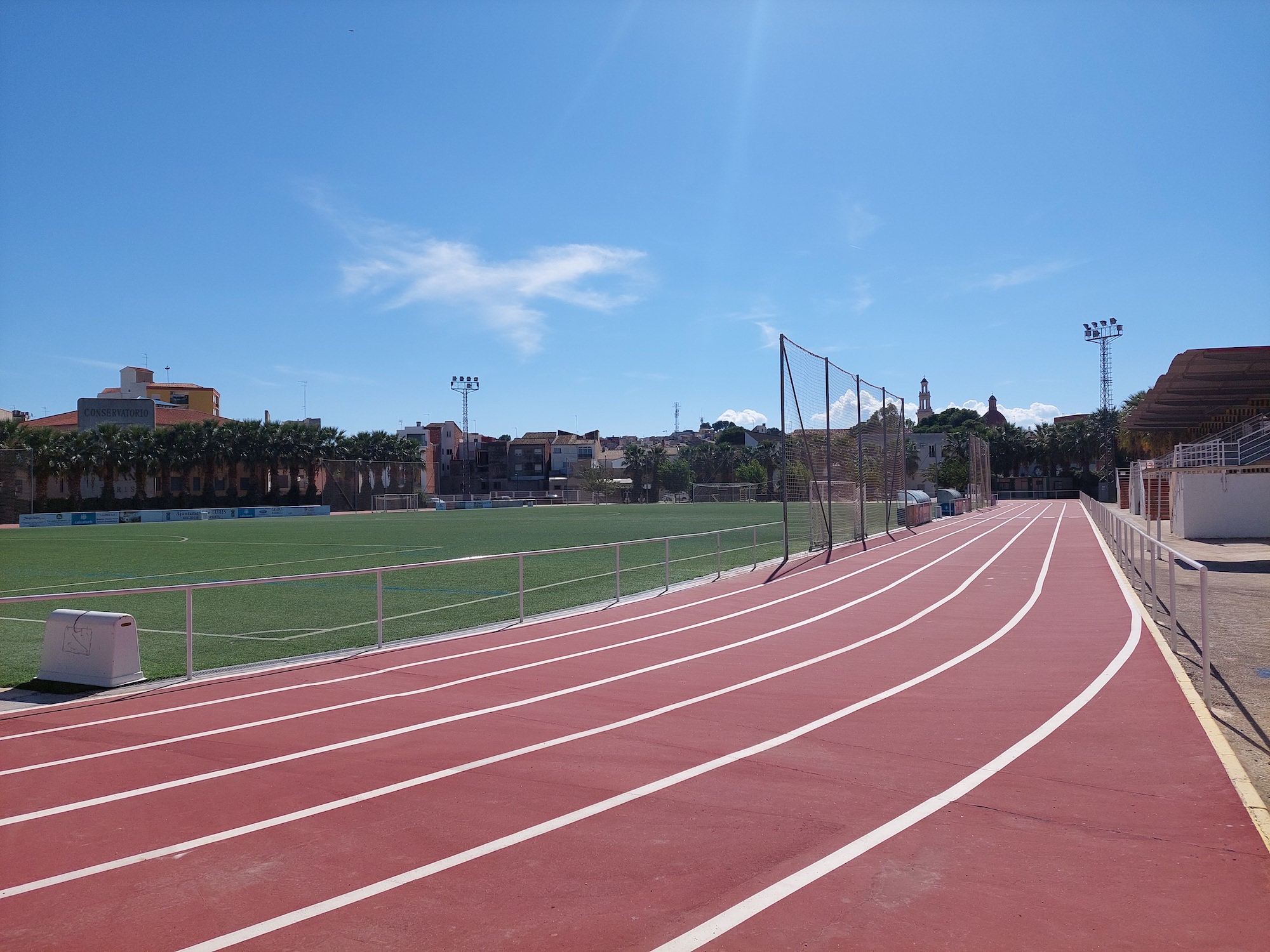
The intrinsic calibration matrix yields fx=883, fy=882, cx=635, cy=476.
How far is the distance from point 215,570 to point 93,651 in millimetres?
15658

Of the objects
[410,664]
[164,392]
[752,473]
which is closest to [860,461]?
[410,664]

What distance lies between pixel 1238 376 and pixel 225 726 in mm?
34183

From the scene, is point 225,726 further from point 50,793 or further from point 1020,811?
point 1020,811

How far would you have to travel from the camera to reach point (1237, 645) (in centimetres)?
994

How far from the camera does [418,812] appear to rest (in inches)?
195

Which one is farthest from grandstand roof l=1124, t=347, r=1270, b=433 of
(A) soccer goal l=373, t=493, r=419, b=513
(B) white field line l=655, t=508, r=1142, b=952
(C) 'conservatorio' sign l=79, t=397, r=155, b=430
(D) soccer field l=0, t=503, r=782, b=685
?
(C) 'conservatorio' sign l=79, t=397, r=155, b=430

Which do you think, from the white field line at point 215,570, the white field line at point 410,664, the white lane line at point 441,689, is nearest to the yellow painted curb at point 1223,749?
the white lane line at point 441,689

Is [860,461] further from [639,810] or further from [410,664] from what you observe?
[639,810]

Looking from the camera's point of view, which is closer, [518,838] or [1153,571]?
[518,838]

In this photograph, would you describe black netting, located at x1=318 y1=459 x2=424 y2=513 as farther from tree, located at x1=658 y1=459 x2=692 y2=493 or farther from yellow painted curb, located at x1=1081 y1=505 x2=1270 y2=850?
yellow painted curb, located at x1=1081 y1=505 x2=1270 y2=850

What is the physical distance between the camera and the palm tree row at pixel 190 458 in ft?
222

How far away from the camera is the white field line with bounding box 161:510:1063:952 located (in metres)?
3.64

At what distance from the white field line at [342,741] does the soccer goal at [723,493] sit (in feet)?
268

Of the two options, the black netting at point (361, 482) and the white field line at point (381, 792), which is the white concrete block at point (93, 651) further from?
the black netting at point (361, 482)
